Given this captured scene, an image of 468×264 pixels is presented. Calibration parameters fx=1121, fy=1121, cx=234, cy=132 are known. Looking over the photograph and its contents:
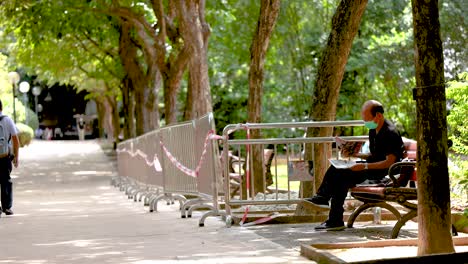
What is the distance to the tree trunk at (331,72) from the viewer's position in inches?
575

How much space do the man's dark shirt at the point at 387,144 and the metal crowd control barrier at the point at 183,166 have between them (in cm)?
270

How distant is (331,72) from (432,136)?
590 centimetres

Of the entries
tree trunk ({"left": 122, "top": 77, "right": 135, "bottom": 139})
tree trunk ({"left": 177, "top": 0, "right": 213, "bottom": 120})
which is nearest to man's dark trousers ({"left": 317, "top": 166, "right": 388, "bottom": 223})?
tree trunk ({"left": 177, "top": 0, "right": 213, "bottom": 120})

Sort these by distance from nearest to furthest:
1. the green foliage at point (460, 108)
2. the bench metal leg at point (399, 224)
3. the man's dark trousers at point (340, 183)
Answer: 1. the bench metal leg at point (399, 224)
2. the man's dark trousers at point (340, 183)
3. the green foliage at point (460, 108)

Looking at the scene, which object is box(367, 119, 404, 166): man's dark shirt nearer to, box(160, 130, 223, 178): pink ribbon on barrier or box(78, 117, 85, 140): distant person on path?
box(160, 130, 223, 178): pink ribbon on barrier

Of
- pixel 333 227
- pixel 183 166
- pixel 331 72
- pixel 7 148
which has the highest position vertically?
pixel 331 72

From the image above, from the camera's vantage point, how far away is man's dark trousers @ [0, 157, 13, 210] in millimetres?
18469

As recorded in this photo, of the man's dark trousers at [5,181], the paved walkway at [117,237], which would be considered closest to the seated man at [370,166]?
the paved walkway at [117,237]

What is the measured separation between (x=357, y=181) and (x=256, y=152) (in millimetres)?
8288

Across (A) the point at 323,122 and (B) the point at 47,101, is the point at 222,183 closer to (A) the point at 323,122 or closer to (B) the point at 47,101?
(A) the point at 323,122

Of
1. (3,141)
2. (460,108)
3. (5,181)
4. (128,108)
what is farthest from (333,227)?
(128,108)

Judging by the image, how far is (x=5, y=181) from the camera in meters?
18.6

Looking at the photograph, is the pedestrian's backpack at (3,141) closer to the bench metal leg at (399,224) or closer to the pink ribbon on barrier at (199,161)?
the pink ribbon on barrier at (199,161)

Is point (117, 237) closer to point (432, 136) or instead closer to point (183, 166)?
point (183, 166)
